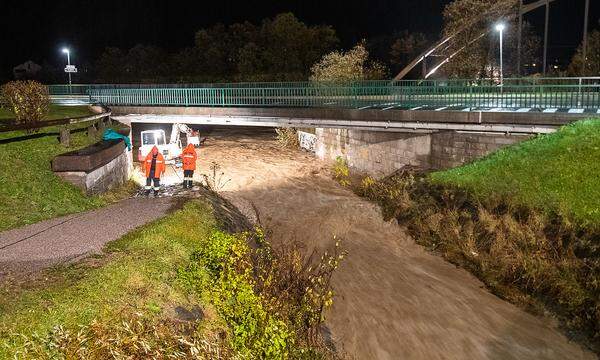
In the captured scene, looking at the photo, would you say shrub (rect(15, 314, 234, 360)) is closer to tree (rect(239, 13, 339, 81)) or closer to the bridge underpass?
the bridge underpass

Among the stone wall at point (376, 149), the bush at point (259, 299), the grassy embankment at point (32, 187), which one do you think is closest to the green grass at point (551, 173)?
the stone wall at point (376, 149)

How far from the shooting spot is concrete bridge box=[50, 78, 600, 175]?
707 inches

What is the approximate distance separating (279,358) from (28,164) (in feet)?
33.2

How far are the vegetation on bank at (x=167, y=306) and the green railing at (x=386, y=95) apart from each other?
11.4 meters

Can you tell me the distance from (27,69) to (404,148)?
65872mm

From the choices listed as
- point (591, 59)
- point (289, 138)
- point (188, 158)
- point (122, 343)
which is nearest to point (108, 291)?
point (122, 343)

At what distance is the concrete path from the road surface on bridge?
4.57m

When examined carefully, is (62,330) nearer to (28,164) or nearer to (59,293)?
(59,293)

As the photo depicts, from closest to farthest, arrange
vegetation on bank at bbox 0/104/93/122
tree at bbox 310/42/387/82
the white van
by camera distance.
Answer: vegetation on bank at bbox 0/104/93/122
the white van
tree at bbox 310/42/387/82

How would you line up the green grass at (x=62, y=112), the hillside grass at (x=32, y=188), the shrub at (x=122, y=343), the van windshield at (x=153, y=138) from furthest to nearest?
the van windshield at (x=153, y=138) → the green grass at (x=62, y=112) → the hillside grass at (x=32, y=188) → the shrub at (x=122, y=343)

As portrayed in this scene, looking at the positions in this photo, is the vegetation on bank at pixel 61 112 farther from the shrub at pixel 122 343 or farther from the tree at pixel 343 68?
the shrub at pixel 122 343

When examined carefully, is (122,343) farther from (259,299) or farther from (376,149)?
(376,149)

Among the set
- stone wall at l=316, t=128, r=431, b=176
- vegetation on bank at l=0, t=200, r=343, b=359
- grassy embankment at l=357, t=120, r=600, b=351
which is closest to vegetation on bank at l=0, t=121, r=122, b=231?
vegetation on bank at l=0, t=200, r=343, b=359

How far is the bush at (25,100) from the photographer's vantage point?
17.9 meters
